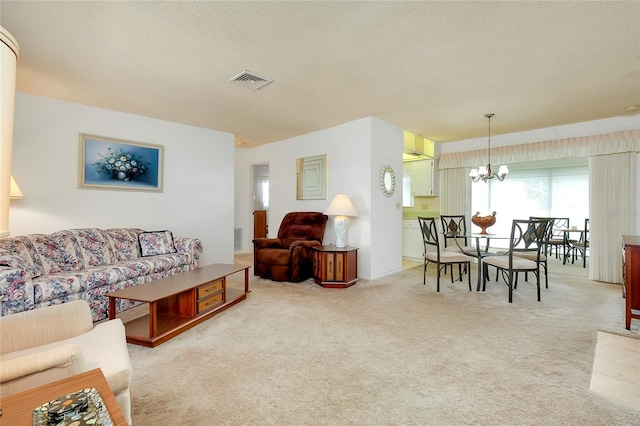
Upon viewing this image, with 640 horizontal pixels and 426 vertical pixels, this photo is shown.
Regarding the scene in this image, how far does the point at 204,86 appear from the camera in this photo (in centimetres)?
319

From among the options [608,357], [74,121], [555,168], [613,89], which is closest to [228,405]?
[608,357]

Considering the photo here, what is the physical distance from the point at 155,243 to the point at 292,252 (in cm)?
184

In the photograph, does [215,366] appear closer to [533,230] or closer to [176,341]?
[176,341]

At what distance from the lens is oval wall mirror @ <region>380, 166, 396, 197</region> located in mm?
4520

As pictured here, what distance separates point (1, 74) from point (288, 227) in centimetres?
427

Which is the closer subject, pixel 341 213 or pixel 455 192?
pixel 341 213

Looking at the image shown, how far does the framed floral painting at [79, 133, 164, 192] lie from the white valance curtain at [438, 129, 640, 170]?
17.7 ft

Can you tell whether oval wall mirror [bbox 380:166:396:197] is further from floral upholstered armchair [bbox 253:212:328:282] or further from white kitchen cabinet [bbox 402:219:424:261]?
white kitchen cabinet [bbox 402:219:424:261]

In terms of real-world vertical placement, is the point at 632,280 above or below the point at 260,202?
below

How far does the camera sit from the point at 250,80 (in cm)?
302

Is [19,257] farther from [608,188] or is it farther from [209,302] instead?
[608,188]

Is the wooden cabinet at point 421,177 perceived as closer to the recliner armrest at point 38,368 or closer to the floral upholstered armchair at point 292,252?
the floral upholstered armchair at point 292,252

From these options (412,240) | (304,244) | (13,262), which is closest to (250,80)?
(304,244)

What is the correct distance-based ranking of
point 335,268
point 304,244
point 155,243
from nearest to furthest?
point 155,243
point 335,268
point 304,244
